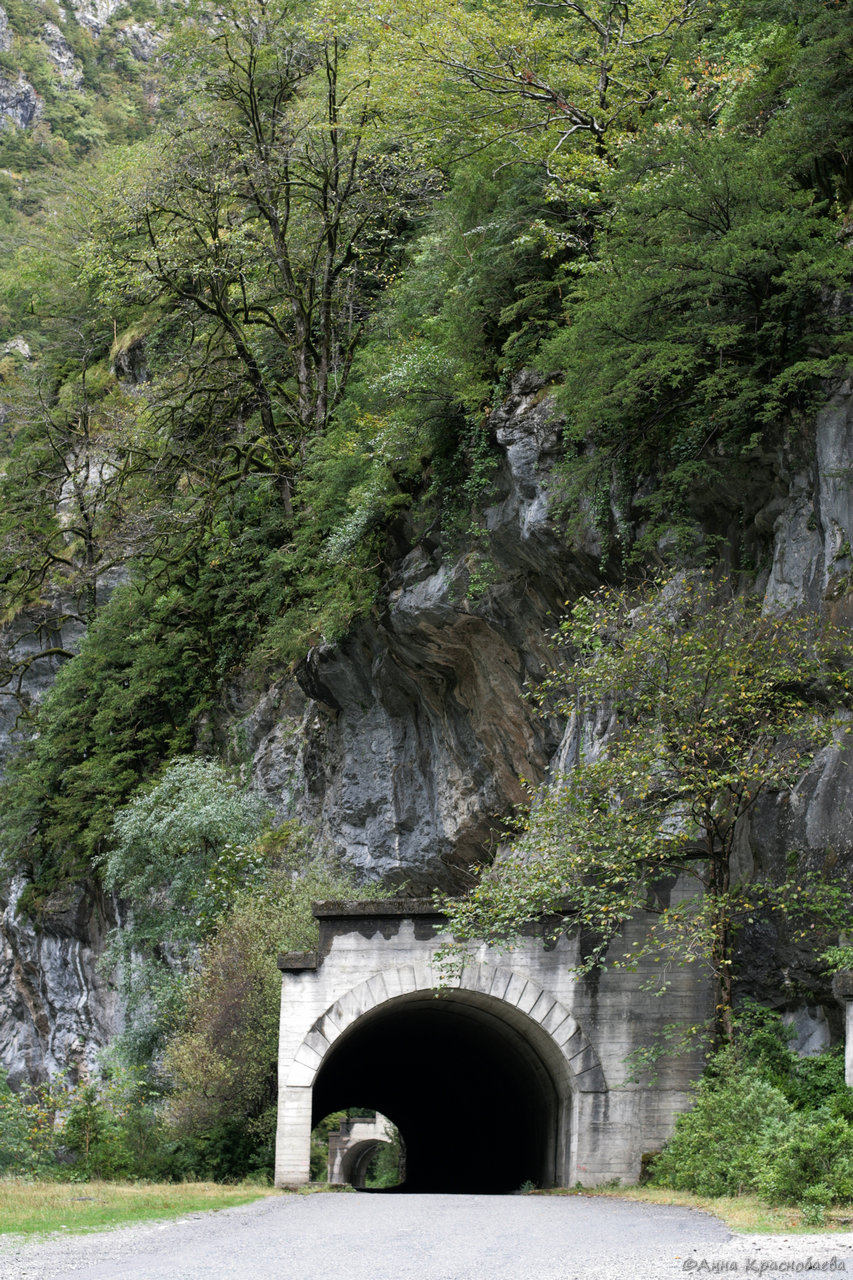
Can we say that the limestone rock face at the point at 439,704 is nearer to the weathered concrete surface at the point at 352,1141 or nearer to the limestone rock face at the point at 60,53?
the weathered concrete surface at the point at 352,1141

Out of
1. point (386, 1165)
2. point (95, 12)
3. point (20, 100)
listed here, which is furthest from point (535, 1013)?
point (95, 12)

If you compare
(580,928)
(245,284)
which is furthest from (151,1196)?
(245,284)

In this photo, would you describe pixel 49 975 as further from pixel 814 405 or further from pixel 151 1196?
pixel 814 405

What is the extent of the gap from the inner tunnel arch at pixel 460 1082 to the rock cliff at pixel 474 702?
3057mm

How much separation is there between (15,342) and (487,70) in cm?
3415

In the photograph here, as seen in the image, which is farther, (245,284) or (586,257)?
(245,284)

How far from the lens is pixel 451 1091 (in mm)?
26812

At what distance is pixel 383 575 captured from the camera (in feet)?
73.7

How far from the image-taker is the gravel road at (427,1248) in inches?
288

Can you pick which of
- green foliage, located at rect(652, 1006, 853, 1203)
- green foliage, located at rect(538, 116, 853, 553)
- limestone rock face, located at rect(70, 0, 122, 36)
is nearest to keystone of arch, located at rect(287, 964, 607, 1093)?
green foliage, located at rect(652, 1006, 853, 1203)

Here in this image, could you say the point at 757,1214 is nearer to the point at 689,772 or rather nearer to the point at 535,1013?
the point at 689,772

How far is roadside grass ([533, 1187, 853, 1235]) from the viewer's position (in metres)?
9.01

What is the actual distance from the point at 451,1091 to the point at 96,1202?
51.5 ft

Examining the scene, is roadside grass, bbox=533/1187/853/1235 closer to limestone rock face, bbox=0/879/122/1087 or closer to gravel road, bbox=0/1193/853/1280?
gravel road, bbox=0/1193/853/1280
